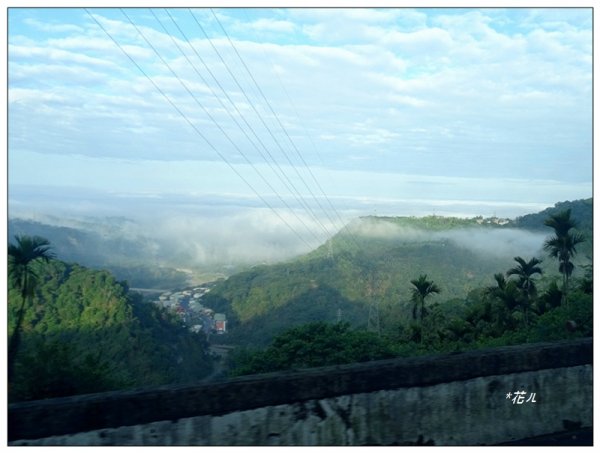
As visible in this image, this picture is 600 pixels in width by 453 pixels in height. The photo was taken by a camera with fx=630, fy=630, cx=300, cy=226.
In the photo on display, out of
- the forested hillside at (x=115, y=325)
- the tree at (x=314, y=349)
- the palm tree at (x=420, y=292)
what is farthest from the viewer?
the palm tree at (x=420, y=292)

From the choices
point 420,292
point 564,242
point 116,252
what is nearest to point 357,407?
point 116,252

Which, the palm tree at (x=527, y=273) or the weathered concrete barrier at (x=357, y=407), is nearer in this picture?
the weathered concrete barrier at (x=357, y=407)

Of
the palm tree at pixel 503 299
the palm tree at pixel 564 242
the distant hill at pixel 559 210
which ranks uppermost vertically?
the distant hill at pixel 559 210

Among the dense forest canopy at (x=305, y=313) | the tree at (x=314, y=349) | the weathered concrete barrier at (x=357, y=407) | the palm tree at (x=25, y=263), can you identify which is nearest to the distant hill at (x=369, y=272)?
the dense forest canopy at (x=305, y=313)

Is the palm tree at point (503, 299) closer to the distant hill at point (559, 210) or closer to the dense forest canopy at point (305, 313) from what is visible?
the dense forest canopy at point (305, 313)

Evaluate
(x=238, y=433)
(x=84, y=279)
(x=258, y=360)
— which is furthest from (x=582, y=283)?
(x=238, y=433)

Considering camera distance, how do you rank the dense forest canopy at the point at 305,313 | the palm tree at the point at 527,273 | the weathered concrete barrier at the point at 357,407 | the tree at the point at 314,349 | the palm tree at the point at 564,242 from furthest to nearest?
the palm tree at the point at 527,273 → the palm tree at the point at 564,242 → the tree at the point at 314,349 → the dense forest canopy at the point at 305,313 → the weathered concrete barrier at the point at 357,407

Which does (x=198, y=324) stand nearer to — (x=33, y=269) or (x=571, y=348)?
(x=33, y=269)
